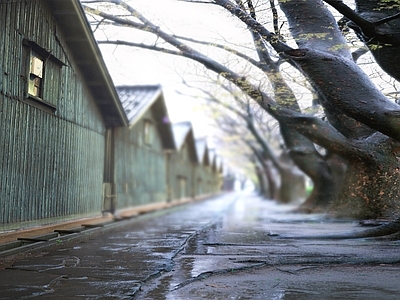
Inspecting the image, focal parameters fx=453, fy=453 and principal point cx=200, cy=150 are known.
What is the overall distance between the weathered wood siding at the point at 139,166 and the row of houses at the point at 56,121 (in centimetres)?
13

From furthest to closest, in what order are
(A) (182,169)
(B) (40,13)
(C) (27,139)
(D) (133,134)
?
(A) (182,169) → (D) (133,134) → (B) (40,13) → (C) (27,139)

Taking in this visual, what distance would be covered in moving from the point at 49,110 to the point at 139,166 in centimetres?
1126

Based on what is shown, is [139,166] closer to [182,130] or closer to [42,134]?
[42,134]

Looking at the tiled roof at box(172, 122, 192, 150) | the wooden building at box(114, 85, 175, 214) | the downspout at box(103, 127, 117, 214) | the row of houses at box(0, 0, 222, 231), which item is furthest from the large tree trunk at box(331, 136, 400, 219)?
the tiled roof at box(172, 122, 192, 150)

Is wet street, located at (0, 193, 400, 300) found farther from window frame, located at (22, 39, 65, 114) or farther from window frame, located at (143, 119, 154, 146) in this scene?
window frame, located at (143, 119, 154, 146)

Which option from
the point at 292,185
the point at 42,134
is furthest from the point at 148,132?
the point at 42,134

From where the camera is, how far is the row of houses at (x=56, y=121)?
9.43m

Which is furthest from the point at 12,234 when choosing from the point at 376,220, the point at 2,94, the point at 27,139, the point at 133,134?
the point at 133,134

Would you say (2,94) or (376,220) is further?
(376,220)

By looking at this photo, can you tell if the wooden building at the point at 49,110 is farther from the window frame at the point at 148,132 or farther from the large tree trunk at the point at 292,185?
the large tree trunk at the point at 292,185

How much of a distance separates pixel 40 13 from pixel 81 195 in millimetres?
5587

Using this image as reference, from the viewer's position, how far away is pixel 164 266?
7.19m

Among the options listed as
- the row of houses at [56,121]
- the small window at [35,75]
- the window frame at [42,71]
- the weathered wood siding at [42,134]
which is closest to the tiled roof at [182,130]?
the row of houses at [56,121]

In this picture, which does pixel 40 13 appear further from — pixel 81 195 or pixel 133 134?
pixel 133 134
